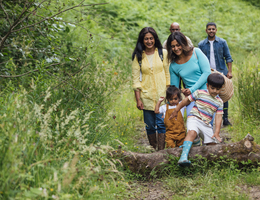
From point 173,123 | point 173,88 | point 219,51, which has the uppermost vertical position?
point 219,51

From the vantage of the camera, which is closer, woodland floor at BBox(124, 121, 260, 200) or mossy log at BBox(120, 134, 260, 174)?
woodland floor at BBox(124, 121, 260, 200)

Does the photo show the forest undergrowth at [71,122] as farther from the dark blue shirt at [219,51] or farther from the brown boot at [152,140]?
the dark blue shirt at [219,51]

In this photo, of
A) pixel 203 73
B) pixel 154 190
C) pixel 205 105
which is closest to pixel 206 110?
pixel 205 105

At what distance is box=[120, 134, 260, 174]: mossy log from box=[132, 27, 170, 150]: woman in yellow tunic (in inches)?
28.8

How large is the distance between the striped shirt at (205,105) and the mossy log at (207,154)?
0.45 meters

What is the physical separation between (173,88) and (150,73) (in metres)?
0.45

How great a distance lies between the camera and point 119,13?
13219mm

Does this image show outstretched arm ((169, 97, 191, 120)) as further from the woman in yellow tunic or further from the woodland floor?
the woodland floor

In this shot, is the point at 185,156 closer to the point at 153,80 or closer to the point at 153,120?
the point at 153,120

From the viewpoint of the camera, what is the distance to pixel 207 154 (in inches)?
144

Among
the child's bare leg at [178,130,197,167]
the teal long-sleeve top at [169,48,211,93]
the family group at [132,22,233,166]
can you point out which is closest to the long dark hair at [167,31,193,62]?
the family group at [132,22,233,166]

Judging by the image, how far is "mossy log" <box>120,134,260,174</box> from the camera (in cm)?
349

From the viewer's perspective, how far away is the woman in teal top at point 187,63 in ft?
13.4

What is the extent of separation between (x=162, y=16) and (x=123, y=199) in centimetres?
1318
